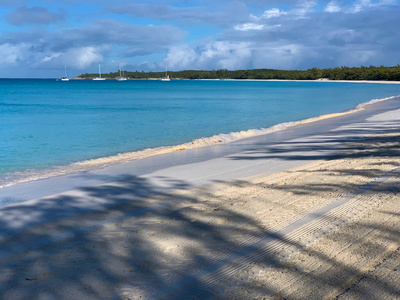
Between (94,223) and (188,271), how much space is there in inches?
78.7

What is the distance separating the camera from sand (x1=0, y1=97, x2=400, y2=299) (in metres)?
3.47

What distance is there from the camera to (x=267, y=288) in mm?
3400

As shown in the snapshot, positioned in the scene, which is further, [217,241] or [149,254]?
[217,241]

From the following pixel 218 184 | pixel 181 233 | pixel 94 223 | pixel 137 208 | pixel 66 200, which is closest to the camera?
pixel 181 233

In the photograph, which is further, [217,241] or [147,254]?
[217,241]

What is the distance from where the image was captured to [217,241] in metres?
4.47

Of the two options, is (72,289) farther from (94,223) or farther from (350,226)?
(350,226)

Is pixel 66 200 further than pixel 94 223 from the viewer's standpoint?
Yes

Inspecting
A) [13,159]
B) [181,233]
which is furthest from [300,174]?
[13,159]

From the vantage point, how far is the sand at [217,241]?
347cm

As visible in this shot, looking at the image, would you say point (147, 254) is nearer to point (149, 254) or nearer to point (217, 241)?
point (149, 254)

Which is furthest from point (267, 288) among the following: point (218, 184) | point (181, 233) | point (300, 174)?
point (300, 174)

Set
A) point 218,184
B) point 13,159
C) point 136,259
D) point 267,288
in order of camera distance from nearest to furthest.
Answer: point 267,288 < point 136,259 < point 218,184 < point 13,159

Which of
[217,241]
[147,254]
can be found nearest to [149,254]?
[147,254]
